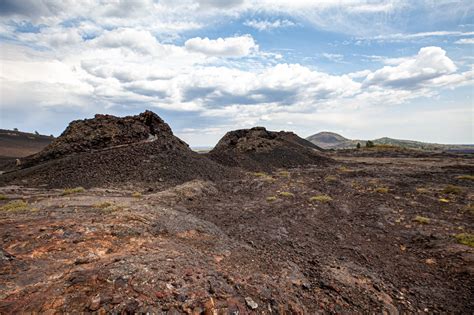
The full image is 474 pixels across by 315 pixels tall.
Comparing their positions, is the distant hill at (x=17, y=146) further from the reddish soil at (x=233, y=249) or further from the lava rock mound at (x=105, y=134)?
the reddish soil at (x=233, y=249)

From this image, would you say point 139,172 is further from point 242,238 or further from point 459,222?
point 459,222

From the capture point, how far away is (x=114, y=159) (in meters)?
19.6

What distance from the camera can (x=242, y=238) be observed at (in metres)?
8.84

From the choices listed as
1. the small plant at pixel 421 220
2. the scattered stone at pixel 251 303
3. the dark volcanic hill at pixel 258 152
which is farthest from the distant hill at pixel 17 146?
the small plant at pixel 421 220

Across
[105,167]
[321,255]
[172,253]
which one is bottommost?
[321,255]

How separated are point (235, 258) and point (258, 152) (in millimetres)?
26936

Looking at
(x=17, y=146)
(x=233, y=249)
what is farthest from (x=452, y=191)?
(x=17, y=146)

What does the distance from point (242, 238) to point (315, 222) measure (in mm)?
3798

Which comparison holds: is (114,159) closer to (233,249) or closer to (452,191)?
(233,249)

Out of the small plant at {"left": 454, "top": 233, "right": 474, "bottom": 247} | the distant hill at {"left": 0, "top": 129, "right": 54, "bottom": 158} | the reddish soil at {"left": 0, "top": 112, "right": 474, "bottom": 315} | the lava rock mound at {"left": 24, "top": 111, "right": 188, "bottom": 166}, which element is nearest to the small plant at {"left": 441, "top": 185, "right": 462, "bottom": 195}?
the reddish soil at {"left": 0, "top": 112, "right": 474, "bottom": 315}

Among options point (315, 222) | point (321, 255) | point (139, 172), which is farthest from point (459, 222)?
point (139, 172)

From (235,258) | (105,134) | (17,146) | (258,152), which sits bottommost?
(235,258)

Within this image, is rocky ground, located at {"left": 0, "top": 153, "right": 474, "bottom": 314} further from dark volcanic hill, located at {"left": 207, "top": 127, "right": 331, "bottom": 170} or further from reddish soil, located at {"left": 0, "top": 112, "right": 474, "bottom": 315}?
dark volcanic hill, located at {"left": 207, "top": 127, "right": 331, "bottom": 170}

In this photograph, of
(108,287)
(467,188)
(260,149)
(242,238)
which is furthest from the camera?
(260,149)
